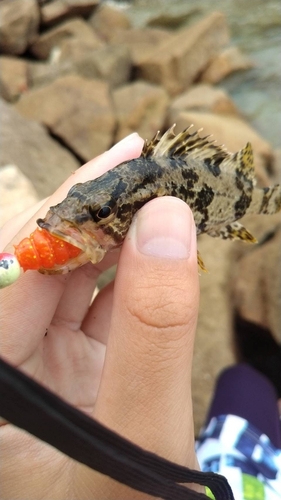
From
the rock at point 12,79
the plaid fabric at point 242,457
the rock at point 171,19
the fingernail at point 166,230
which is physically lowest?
the rock at point 171,19

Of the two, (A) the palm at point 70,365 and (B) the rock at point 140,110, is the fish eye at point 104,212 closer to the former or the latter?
(A) the palm at point 70,365

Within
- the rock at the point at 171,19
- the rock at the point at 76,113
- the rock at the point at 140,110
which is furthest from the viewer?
the rock at the point at 171,19

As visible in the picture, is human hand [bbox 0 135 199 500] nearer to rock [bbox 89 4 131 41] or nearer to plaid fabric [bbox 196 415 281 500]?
plaid fabric [bbox 196 415 281 500]

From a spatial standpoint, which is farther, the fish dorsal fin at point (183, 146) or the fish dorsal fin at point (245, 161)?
the fish dorsal fin at point (245, 161)

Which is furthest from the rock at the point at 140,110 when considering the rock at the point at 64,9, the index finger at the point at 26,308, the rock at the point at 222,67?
the rock at the point at 64,9

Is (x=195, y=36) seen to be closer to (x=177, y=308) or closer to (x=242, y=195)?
(x=242, y=195)

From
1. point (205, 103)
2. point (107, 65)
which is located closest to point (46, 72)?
point (107, 65)

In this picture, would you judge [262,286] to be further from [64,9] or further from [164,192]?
[64,9]

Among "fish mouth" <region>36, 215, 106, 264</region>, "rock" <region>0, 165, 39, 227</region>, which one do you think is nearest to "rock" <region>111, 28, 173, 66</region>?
"rock" <region>0, 165, 39, 227</region>

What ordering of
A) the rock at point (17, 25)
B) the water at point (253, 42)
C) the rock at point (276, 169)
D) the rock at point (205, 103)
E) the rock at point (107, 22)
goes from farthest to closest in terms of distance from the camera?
the rock at point (107, 22) → the rock at point (17, 25) → the water at point (253, 42) → the rock at point (205, 103) → the rock at point (276, 169)
